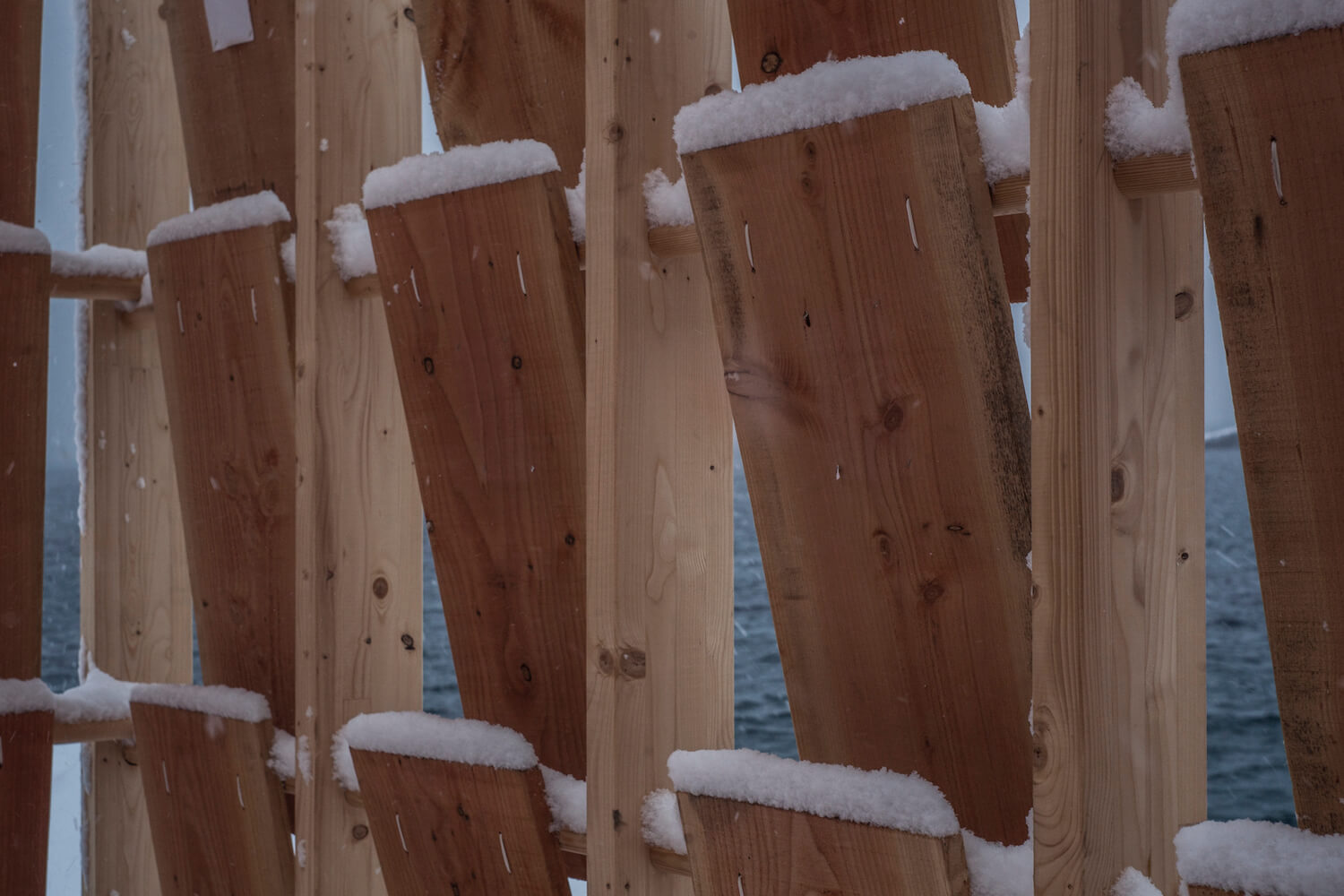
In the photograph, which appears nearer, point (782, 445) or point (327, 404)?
point (782, 445)

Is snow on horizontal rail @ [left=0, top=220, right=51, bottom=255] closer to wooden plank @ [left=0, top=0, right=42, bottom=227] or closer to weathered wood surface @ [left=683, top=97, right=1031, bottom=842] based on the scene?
wooden plank @ [left=0, top=0, right=42, bottom=227]

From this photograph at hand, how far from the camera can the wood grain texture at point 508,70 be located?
1513mm

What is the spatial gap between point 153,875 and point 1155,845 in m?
1.93

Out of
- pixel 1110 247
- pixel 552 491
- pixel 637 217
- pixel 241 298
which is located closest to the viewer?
pixel 1110 247

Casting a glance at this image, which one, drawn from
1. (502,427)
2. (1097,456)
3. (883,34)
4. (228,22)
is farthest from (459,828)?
(228,22)

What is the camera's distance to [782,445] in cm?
124

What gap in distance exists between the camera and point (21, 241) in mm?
1859

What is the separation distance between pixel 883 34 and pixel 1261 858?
0.86 m

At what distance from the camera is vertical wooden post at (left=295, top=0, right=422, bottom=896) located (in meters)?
1.70

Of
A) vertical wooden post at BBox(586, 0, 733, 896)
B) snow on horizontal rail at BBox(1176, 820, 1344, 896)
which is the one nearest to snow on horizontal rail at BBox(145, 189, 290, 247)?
vertical wooden post at BBox(586, 0, 733, 896)

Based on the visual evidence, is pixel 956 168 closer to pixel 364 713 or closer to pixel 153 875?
pixel 364 713

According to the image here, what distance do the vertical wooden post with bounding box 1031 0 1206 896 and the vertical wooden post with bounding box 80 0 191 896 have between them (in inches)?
69.4

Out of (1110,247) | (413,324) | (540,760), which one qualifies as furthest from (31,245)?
(1110,247)

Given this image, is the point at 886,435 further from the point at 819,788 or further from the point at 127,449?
the point at 127,449
